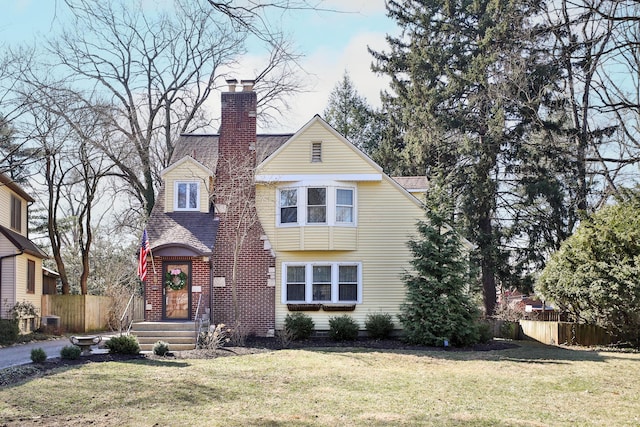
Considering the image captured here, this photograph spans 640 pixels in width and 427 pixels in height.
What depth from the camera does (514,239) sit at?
32750 millimetres

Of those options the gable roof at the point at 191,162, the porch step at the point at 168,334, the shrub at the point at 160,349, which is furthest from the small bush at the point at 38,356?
the gable roof at the point at 191,162

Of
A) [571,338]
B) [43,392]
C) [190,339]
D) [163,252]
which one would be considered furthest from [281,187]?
[43,392]

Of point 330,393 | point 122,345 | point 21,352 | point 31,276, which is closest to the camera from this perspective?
point 330,393

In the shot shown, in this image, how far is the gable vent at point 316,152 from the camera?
2383 cm

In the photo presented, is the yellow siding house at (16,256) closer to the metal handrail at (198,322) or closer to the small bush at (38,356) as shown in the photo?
the metal handrail at (198,322)

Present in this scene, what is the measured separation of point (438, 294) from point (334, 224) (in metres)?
4.33

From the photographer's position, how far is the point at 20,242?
89.6 feet

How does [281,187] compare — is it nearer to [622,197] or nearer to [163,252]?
[163,252]

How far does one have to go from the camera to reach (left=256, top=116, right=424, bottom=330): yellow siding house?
23.6 meters

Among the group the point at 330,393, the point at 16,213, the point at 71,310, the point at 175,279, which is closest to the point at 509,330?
the point at 175,279

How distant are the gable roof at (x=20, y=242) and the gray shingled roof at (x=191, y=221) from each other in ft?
21.0

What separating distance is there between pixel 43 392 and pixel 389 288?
Result: 46.0 feet

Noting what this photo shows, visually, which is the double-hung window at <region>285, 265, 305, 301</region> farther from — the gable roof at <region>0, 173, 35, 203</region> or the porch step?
the gable roof at <region>0, 173, 35, 203</region>

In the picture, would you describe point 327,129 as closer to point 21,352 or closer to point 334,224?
point 334,224
